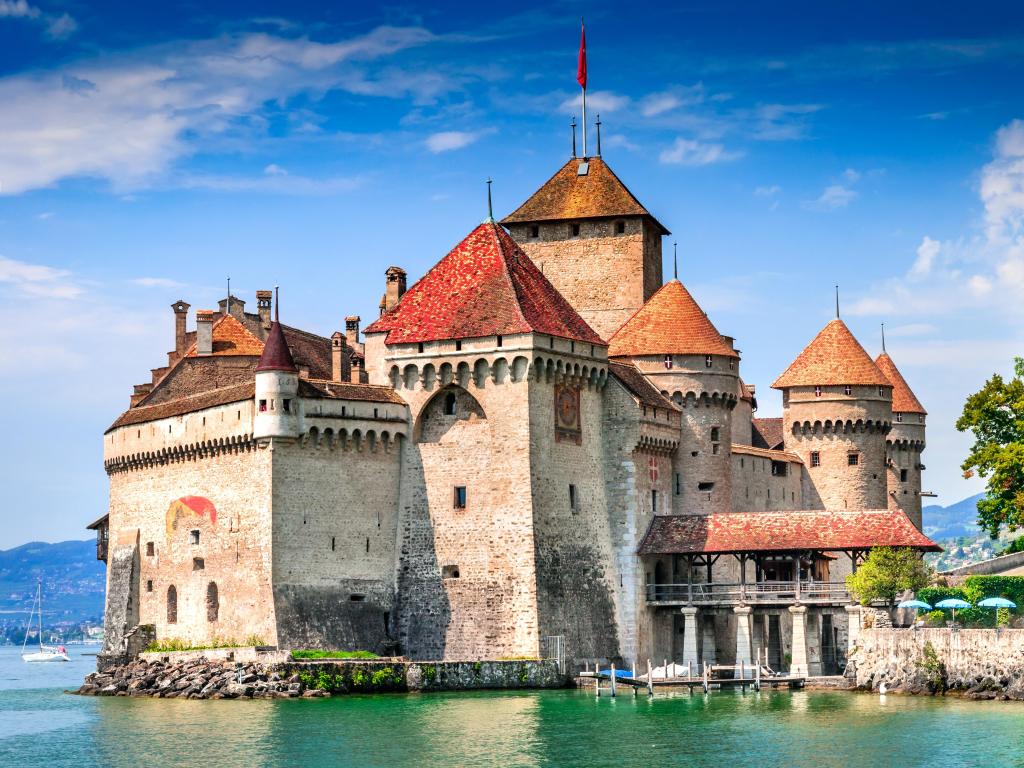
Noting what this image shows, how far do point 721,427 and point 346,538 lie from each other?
55.7 ft

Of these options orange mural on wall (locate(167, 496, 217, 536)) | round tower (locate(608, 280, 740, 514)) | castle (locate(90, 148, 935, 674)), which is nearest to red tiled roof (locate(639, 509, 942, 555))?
castle (locate(90, 148, 935, 674))

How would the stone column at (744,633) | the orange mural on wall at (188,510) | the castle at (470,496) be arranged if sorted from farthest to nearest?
the orange mural on wall at (188,510), the stone column at (744,633), the castle at (470,496)

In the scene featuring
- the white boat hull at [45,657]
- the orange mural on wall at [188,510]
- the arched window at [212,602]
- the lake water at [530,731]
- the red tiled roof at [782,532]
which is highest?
the orange mural on wall at [188,510]

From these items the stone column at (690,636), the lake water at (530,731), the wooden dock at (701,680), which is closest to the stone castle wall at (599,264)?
the stone column at (690,636)

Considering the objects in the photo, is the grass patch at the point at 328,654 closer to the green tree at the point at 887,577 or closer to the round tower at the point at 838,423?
the green tree at the point at 887,577

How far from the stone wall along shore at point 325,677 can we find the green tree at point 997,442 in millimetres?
20286

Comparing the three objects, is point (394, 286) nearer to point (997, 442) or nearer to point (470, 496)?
point (470, 496)

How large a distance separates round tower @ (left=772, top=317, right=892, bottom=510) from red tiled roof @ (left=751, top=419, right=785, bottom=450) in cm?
255

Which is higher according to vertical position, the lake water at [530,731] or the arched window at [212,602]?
the arched window at [212,602]

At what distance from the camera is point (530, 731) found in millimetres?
48906

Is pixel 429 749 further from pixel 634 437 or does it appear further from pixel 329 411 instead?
pixel 634 437

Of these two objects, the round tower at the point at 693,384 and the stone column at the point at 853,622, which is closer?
the stone column at the point at 853,622

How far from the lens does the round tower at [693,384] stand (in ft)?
229


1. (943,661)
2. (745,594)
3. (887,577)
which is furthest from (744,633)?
(943,661)
